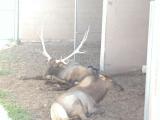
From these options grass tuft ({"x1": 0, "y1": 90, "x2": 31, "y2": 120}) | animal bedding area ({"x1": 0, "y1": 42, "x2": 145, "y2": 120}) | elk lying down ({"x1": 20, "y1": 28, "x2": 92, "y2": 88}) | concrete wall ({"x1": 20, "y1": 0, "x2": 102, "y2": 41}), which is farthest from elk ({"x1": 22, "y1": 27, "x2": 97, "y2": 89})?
concrete wall ({"x1": 20, "y1": 0, "x2": 102, "y2": 41})

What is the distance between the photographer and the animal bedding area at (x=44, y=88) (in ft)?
21.1

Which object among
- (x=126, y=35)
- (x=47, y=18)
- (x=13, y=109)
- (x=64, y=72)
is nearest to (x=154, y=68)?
(x=13, y=109)

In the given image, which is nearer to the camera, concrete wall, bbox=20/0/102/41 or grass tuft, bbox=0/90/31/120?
grass tuft, bbox=0/90/31/120

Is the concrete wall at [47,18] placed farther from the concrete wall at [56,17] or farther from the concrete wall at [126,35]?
the concrete wall at [126,35]

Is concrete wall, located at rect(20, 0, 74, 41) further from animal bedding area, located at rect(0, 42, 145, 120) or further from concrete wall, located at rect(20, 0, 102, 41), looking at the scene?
animal bedding area, located at rect(0, 42, 145, 120)

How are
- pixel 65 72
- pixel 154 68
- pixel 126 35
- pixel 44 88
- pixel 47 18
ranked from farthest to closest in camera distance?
pixel 47 18
pixel 126 35
pixel 65 72
pixel 44 88
pixel 154 68

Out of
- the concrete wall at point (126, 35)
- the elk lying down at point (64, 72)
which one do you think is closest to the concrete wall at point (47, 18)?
the concrete wall at point (126, 35)

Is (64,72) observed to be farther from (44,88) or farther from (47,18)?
(47,18)

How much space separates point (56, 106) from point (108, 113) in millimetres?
927

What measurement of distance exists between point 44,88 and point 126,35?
1847mm

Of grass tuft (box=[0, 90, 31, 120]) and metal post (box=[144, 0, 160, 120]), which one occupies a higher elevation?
metal post (box=[144, 0, 160, 120])

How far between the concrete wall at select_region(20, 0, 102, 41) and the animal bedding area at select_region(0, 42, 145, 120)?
4.57 ft

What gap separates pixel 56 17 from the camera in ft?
40.8

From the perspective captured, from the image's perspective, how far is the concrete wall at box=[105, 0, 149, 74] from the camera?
845 centimetres
